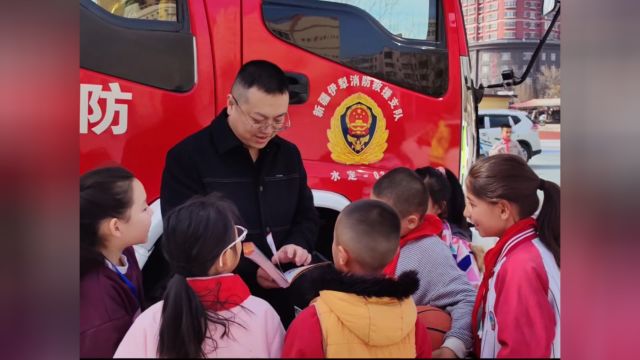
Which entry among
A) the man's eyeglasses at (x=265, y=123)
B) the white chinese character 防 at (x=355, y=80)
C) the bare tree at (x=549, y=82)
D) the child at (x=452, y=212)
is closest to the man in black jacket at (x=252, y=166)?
the man's eyeglasses at (x=265, y=123)

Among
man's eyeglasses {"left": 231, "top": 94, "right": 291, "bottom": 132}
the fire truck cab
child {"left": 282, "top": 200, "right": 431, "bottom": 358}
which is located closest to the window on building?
the fire truck cab

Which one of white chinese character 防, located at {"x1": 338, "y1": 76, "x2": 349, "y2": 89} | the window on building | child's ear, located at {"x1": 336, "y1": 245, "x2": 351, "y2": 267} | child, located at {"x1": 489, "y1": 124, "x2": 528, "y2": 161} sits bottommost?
Result: child's ear, located at {"x1": 336, "y1": 245, "x2": 351, "y2": 267}

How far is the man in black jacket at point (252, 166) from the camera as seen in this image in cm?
166

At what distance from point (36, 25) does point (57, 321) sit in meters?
0.92

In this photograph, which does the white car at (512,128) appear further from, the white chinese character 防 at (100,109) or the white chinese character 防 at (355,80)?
the white chinese character 防 at (100,109)

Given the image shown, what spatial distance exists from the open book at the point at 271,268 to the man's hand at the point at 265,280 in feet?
0.04

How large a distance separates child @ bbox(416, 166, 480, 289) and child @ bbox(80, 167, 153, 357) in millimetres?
765

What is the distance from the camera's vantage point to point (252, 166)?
1690 mm

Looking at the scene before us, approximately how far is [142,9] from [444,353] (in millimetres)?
1201

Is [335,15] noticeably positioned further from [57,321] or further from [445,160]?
[57,321]

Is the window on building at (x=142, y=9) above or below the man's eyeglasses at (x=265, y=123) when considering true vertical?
above

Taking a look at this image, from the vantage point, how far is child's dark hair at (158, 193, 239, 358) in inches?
55.9

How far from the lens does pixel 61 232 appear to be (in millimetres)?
1910

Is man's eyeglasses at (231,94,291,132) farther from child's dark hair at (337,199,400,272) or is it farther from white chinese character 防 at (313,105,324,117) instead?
child's dark hair at (337,199,400,272)
